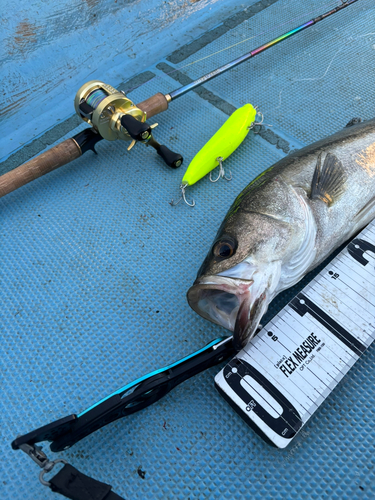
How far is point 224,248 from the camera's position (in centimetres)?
130

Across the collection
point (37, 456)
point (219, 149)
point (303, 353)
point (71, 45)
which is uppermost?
point (71, 45)

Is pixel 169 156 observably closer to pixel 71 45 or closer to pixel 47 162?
pixel 47 162

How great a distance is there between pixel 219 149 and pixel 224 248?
782mm

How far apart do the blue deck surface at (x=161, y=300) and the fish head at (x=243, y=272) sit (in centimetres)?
28

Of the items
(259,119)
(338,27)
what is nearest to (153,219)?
(259,119)

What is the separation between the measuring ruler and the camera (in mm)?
1192

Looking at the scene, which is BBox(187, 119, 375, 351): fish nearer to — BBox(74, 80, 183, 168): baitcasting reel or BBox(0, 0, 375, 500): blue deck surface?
BBox(0, 0, 375, 500): blue deck surface

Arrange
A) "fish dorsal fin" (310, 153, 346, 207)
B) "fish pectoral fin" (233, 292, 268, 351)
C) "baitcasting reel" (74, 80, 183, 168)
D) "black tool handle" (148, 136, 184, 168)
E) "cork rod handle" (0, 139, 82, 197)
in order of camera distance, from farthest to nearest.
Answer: "black tool handle" (148, 136, 184, 168)
"cork rod handle" (0, 139, 82, 197)
"baitcasting reel" (74, 80, 183, 168)
"fish dorsal fin" (310, 153, 346, 207)
"fish pectoral fin" (233, 292, 268, 351)

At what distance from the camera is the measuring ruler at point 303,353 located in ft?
3.91

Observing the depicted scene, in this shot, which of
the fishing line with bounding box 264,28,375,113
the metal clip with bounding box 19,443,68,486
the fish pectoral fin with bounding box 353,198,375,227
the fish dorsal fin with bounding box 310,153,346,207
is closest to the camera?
the metal clip with bounding box 19,443,68,486

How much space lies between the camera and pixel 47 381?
140 cm

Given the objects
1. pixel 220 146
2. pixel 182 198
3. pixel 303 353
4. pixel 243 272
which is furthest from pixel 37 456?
pixel 220 146

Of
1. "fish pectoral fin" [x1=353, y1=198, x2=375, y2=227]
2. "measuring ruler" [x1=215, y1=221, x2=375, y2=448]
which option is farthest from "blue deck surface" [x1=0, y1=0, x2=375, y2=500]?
"fish pectoral fin" [x1=353, y1=198, x2=375, y2=227]

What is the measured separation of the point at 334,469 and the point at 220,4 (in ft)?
11.0
